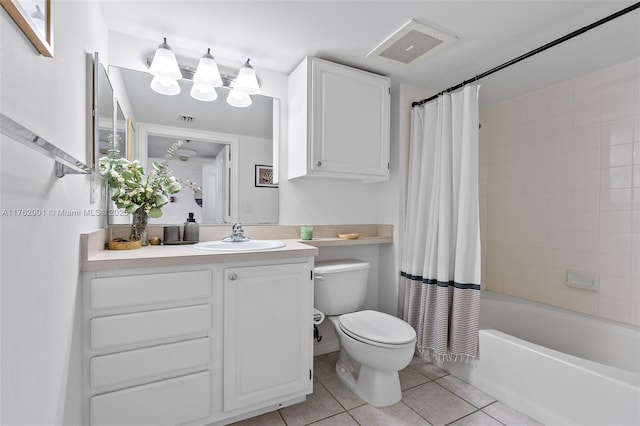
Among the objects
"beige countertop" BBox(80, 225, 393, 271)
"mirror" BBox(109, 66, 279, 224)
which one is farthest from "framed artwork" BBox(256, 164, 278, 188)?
"beige countertop" BBox(80, 225, 393, 271)

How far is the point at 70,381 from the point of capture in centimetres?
102

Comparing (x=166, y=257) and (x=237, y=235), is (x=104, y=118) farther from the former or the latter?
(x=237, y=235)

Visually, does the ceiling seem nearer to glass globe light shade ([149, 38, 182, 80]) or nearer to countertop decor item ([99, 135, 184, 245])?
glass globe light shade ([149, 38, 182, 80])

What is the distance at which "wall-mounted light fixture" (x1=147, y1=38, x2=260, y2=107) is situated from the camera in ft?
5.50

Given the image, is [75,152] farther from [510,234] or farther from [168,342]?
[510,234]

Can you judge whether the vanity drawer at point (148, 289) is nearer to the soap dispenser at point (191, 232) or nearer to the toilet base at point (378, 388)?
the soap dispenser at point (191, 232)

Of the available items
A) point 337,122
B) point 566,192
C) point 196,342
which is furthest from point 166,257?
point 566,192

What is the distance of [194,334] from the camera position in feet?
4.41

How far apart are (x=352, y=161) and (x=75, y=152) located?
1487 millimetres

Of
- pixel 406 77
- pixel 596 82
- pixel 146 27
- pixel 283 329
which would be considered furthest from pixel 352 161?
pixel 596 82

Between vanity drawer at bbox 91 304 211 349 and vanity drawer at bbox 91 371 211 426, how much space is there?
21cm

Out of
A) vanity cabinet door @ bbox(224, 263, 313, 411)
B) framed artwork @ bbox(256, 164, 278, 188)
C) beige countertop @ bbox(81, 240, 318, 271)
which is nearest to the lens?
beige countertop @ bbox(81, 240, 318, 271)

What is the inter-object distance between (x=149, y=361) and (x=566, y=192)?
2.85m

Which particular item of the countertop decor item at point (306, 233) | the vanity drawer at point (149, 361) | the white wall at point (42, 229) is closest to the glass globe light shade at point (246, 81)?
the white wall at point (42, 229)
